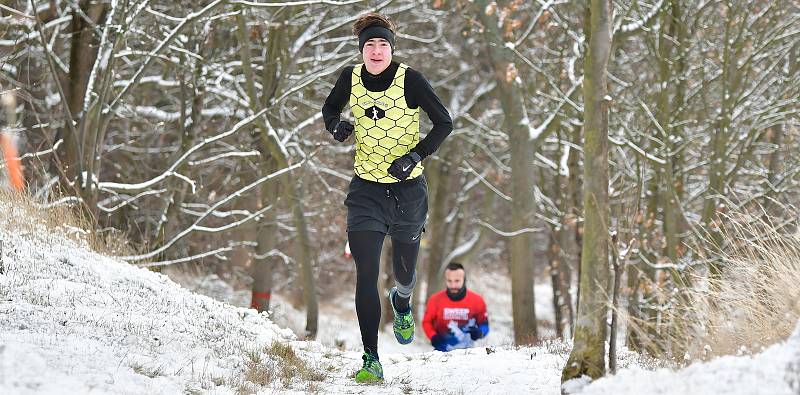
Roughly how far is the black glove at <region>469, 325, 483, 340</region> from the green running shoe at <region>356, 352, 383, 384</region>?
407 cm

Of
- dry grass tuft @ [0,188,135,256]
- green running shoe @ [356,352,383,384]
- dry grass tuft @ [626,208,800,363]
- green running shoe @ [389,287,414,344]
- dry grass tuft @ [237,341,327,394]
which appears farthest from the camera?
dry grass tuft @ [0,188,135,256]

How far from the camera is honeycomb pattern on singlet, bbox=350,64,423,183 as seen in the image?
16.5ft

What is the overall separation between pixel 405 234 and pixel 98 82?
5.53 m

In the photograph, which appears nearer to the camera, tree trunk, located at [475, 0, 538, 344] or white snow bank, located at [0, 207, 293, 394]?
white snow bank, located at [0, 207, 293, 394]

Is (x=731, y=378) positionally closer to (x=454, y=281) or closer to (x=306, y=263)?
(x=454, y=281)

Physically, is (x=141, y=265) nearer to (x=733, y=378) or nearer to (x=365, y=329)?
(x=365, y=329)

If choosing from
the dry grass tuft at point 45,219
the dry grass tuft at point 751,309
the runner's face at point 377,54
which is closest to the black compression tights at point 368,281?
the runner's face at point 377,54

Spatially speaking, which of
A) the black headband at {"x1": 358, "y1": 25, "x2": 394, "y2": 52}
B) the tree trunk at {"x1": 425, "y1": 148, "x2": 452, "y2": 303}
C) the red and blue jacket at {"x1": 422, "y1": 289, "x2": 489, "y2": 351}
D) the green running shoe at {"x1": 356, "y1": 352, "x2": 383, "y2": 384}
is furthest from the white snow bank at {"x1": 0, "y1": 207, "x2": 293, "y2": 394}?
the tree trunk at {"x1": 425, "y1": 148, "x2": 452, "y2": 303}

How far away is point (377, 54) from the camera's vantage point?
4941 millimetres

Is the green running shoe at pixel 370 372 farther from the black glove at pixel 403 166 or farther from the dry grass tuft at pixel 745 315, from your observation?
the dry grass tuft at pixel 745 315

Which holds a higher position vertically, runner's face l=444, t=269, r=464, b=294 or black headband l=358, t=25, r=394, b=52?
black headband l=358, t=25, r=394, b=52

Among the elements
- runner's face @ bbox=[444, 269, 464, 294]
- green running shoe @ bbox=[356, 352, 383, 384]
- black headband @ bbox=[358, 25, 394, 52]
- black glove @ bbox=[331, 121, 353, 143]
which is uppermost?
black headband @ bbox=[358, 25, 394, 52]

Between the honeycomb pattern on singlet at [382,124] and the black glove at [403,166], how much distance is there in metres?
0.15

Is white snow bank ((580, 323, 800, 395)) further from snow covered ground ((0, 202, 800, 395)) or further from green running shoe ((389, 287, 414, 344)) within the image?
green running shoe ((389, 287, 414, 344))
